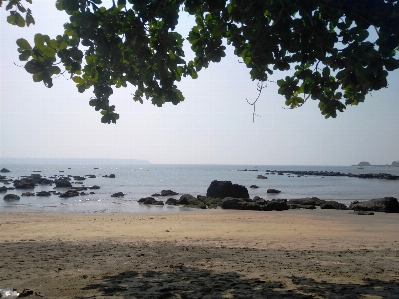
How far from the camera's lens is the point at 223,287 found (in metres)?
4.78

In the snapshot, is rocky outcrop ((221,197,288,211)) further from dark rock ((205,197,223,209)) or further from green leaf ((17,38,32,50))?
green leaf ((17,38,32,50))

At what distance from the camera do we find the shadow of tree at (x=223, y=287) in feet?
14.4

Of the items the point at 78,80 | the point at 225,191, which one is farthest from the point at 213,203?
the point at 78,80

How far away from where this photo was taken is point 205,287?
4.78 meters

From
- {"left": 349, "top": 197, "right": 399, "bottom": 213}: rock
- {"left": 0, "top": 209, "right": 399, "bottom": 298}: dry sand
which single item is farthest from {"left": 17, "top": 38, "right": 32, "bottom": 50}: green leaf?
{"left": 349, "top": 197, "right": 399, "bottom": 213}: rock

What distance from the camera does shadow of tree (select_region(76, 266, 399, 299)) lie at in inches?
172

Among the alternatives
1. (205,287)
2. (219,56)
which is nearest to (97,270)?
(205,287)

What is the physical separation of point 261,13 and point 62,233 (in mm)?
10505

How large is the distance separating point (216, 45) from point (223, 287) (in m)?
3.90

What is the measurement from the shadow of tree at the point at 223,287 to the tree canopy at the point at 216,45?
2.73 m

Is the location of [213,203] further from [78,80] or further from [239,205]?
[78,80]

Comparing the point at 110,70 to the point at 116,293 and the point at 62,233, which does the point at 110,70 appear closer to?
the point at 116,293

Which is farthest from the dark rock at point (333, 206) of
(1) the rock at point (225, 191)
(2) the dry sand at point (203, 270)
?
(2) the dry sand at point (203, 270)

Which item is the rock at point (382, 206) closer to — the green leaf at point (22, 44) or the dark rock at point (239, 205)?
the dark rock at point (239, 205)
